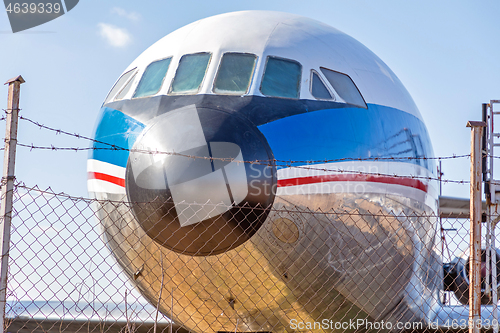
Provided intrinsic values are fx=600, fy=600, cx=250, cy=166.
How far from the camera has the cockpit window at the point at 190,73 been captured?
6.25 metres

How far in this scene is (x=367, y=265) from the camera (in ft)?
20.5

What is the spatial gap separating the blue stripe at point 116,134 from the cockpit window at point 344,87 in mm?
2143

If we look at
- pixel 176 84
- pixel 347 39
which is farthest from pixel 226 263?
pixel 347 39

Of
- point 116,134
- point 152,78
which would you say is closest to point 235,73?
point 152,78

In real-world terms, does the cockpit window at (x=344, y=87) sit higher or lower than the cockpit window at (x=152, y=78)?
lower

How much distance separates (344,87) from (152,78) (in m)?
2.15

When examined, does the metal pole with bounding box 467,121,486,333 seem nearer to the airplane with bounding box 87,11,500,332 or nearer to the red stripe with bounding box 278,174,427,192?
the airplane with bounding box 87,11,500,332

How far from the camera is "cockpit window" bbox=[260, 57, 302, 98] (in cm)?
623

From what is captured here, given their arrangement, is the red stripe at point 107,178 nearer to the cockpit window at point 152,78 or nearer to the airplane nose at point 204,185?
the airplane nose at point 204,185

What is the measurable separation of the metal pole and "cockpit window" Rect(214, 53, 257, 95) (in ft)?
7.74

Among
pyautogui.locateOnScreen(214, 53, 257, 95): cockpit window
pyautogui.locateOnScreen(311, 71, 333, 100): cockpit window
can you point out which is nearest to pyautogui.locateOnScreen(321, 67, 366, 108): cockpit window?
pyautogui.locateOnScreen(311, 71, 333, 100): cockpit window

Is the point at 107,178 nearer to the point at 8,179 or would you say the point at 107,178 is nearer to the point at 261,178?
the point at 261,178

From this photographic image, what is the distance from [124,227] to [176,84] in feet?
5.26

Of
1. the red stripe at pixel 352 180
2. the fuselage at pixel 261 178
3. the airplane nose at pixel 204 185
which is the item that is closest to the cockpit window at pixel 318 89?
the fuselage at pixel 261 178
